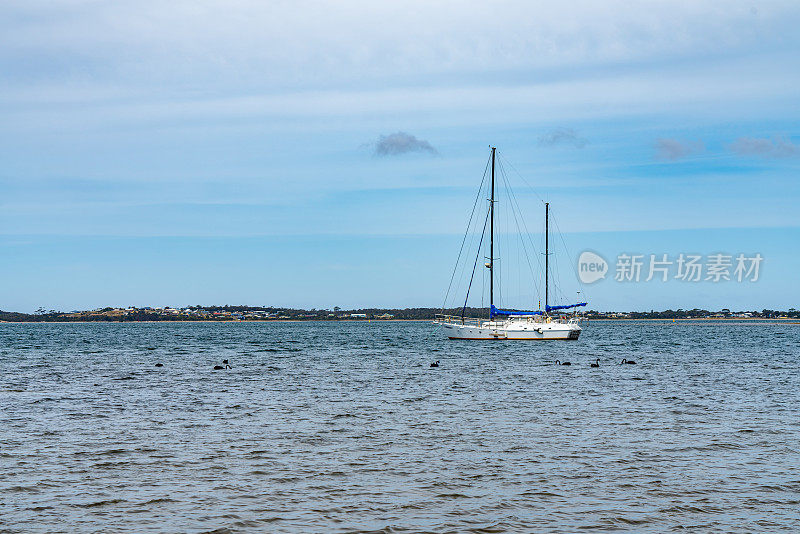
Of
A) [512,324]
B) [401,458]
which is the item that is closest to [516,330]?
[512,324]

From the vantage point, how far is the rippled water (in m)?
16.8

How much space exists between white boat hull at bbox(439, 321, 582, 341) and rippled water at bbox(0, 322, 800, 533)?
54897mm

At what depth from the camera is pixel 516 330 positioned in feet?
333

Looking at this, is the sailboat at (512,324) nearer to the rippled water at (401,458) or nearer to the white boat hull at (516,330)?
the white boat hull at (516,330)

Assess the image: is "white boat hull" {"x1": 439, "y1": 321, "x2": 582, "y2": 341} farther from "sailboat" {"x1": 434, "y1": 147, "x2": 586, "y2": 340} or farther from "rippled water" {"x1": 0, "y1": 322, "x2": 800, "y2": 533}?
"rippled water" {"x1": 0, "y1": 322, "x2": 800, "y2": 533}

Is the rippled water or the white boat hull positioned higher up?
the white boat hull

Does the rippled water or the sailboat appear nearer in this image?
the rippled water

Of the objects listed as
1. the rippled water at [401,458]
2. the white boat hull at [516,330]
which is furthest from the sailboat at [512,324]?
the rippled water at [401,458]

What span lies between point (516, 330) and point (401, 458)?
79920 millimetres

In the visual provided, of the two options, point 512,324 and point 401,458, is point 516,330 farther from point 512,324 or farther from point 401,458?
point 401,458

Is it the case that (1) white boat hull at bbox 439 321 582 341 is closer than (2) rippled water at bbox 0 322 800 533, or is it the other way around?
(2) rippled water at bbox 0 322 800 533

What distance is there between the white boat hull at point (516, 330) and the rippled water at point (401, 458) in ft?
180

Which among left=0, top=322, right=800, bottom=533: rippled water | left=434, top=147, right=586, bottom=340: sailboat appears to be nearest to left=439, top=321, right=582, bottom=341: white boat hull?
left=434, top=147, right=586, bottom=340: sailboat

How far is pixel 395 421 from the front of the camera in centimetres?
3062
